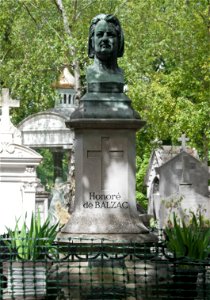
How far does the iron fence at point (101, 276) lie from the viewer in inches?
385

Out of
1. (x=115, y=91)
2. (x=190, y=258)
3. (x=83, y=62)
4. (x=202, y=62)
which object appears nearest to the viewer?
(x=190, y=258)

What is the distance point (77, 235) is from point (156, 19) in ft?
71.8

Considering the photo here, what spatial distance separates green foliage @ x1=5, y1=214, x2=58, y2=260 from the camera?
10203 millimetres

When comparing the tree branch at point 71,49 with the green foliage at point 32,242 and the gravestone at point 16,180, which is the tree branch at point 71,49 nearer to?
the gravestone at point 16,180

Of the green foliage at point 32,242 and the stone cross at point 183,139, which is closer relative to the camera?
the green foliage at point 32,242

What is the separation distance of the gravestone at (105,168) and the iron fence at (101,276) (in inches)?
22.6

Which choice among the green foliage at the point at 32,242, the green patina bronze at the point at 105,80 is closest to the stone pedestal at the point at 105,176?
the green patina bronze at the point at 105,80

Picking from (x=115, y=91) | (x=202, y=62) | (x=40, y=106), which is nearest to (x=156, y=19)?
(x=202, y=62)

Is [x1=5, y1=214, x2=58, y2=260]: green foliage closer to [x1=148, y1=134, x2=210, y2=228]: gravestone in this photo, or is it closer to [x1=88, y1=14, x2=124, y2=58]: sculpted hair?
[x1=88, y1=14, x2=124, y2=58]: sculpted hair

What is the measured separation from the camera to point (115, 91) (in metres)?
11.8

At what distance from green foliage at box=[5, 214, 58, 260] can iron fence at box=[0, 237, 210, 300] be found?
1.0 inches

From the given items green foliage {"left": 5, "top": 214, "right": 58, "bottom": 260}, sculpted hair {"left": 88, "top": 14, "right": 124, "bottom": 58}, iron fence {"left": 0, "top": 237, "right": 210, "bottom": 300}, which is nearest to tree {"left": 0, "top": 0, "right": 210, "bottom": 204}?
sculpted hair {"left": 88, "top": 14, "right": 124, "bottom": 58}

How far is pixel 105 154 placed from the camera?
1152 cm

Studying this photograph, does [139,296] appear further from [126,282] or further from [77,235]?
[77,235]
